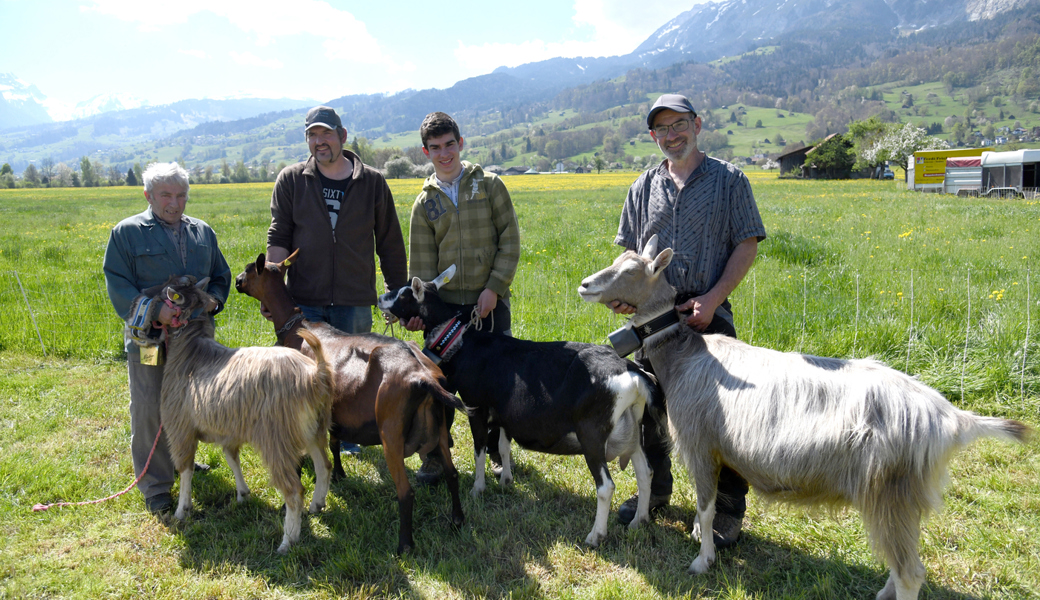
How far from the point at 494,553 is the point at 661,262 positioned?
2.47m

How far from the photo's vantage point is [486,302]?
4918 mm

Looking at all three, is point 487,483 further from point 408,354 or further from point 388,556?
point 408,354

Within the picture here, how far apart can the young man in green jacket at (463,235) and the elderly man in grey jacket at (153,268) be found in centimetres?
194

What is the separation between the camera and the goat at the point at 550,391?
407cm

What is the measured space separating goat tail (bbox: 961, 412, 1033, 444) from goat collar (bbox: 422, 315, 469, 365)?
338 cm

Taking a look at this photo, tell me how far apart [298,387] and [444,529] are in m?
1.63

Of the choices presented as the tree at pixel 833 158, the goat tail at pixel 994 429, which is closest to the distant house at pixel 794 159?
the tree at pixel 833 158

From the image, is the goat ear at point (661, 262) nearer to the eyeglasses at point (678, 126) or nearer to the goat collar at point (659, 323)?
the goat collar at point (659, 323)

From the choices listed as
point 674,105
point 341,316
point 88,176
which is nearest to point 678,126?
point 674,105

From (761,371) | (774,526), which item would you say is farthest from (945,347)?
(761,371)

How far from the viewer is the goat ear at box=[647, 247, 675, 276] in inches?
147

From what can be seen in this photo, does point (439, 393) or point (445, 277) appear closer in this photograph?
point (439, 393)

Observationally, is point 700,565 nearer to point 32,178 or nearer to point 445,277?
point 445,277

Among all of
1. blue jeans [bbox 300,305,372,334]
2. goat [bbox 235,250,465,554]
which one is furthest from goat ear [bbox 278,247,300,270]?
blue jeans [bbox 300,305,372,334]
